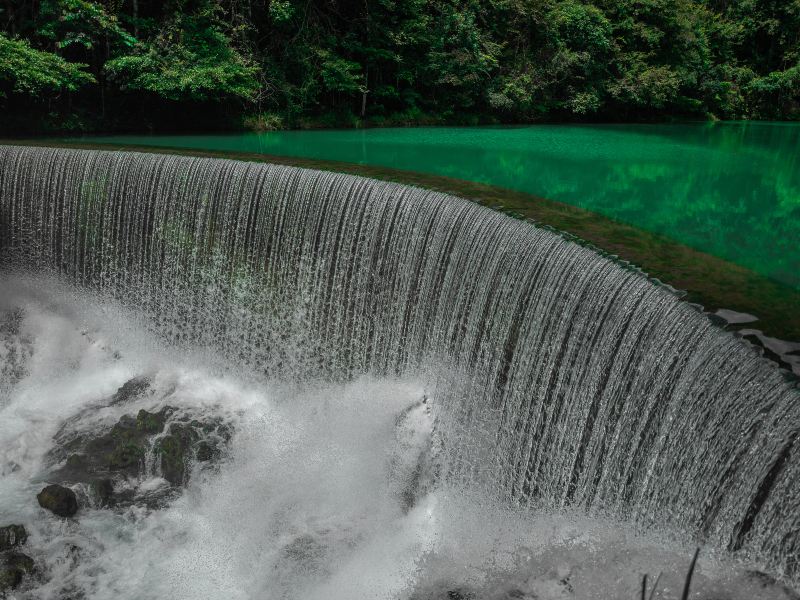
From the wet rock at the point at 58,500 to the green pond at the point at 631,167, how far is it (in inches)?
250

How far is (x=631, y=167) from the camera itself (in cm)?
1223

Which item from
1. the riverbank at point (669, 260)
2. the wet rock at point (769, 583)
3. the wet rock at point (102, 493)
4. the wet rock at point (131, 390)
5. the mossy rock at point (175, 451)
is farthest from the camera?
the wet rock at point (131, 390)

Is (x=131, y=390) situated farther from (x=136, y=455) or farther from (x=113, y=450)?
(x=136, y=455)

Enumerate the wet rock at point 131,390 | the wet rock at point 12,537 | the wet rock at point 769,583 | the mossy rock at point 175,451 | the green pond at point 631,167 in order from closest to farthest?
the wet rock at point 769,583 < the wet rock at point 12,537 < the mossy rock at point 175,451 < the wet rock at point 131,390 < the green pond at point 631,167

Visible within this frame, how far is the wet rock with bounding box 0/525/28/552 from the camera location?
5.11 meters

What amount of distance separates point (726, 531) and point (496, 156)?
32.5 feet

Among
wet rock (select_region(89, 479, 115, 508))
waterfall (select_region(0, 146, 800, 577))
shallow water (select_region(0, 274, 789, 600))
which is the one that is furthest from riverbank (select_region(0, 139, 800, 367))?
wet rock (select_region(89, 479, 115, 508))

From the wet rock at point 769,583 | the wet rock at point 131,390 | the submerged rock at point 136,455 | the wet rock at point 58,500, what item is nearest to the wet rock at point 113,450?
the submerged rock at point 136,455

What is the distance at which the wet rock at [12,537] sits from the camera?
16.8 feet

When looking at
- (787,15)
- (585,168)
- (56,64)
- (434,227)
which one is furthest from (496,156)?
(787,15)

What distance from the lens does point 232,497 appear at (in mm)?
5805

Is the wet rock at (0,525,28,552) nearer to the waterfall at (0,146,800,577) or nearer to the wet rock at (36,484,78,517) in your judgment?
the wet rock at (36,484,78,517)

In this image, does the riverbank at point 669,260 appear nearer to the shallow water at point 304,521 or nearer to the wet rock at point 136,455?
the shallow water at point 304,521

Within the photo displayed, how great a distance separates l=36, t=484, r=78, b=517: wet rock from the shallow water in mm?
76
